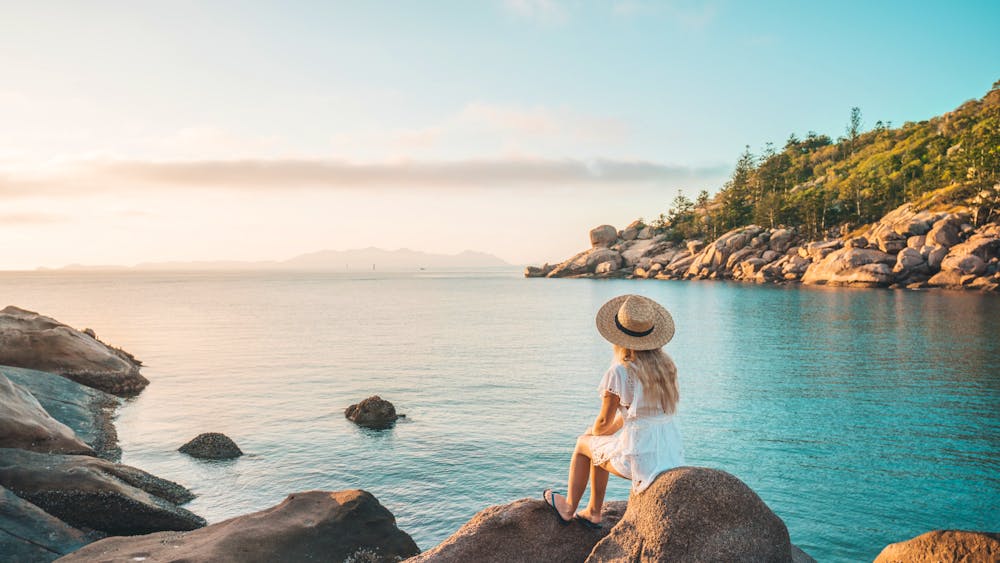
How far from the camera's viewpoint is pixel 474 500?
16812mm

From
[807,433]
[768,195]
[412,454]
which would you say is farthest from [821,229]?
[412,454]

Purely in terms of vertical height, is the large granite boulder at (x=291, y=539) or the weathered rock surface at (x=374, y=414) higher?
the large granite boulder at (x=291, y=539)

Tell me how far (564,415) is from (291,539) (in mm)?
17527

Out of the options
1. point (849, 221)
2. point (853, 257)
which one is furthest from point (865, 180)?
point (853, 257)

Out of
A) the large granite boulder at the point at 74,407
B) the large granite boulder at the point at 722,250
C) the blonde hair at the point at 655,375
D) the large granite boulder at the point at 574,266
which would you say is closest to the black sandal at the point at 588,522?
the blonde hair at the point at 655,375

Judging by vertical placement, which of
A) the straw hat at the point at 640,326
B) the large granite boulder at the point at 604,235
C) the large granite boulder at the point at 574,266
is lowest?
the straw hat at the point at 640,326

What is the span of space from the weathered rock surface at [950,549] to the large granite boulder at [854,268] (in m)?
90.5

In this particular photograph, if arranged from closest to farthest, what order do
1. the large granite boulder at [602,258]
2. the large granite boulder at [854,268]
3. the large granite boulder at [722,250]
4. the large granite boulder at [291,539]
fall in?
1. the large granite boulder at [291,539]
2. the large granite boulder at [854,268]
3. the large granite boulder at [722,250]
4. the large granite boulder at [602,258]

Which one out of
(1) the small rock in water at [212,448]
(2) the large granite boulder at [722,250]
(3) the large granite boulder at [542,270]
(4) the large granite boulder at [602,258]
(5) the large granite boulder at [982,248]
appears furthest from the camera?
(3) the large granite boulder at [542,270]

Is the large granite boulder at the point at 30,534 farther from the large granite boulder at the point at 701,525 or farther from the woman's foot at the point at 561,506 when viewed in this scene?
the large granite boulder at the point at 701,525

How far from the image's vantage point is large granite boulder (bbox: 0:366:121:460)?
810 inches

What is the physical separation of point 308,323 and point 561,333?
96.3 feet

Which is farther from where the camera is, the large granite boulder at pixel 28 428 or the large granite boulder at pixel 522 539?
the large granite boulder at pixel 28 428

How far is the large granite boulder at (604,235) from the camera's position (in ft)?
557
